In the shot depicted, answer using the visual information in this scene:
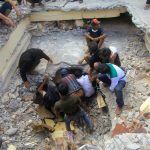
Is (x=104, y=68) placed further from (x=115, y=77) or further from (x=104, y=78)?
(x=104, y=78)

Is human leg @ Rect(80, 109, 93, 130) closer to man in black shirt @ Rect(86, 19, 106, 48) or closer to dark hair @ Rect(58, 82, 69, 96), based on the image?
dark hair @ Rect(58, 82, 69, 96)

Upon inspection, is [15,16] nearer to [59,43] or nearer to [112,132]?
[59,43]

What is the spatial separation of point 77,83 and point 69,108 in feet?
2.71

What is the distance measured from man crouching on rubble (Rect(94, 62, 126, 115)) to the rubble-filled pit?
219mm

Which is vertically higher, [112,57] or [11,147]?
[112,57]

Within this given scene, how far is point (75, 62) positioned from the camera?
1016 centimetres

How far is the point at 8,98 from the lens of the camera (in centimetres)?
901

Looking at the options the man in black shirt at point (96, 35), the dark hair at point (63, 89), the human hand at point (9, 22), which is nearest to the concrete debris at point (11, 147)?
the dark hair at point (63, 89)

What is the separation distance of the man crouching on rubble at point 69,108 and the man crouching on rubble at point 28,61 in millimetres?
1655

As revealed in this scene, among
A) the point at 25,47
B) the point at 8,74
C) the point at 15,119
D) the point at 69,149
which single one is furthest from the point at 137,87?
the point at 25,47

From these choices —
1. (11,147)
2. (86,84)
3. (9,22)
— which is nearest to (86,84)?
(86,84)

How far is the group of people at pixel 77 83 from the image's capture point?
24.9 feet

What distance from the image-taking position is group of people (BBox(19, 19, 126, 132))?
760 cm

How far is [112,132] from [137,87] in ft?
4.74
